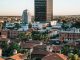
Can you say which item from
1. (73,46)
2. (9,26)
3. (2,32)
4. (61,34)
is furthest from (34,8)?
(73,46)

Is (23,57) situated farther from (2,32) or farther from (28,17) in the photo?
(28,17)

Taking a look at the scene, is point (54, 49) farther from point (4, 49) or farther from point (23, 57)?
point (23, 57)

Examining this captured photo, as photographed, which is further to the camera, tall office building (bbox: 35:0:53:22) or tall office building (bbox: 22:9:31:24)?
tall office building (bbox: 22:9:31:24)

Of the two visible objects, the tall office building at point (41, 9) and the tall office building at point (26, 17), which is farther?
the tall office building at point (26, 17)

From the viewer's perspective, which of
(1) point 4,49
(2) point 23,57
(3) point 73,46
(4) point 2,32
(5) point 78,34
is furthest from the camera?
(4) point 2,32

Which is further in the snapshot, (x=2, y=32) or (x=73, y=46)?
A: (x=2, y=32)

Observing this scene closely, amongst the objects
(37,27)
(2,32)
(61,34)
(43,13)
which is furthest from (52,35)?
(43,13)

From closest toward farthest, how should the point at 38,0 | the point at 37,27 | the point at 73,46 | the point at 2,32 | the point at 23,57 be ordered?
the point at 23,57, the point at 73,46, the point at 2,32, the point at 37,27, the point at 38,0

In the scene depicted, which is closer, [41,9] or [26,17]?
[41,9]

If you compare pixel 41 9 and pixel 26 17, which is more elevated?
pixel 41 9
